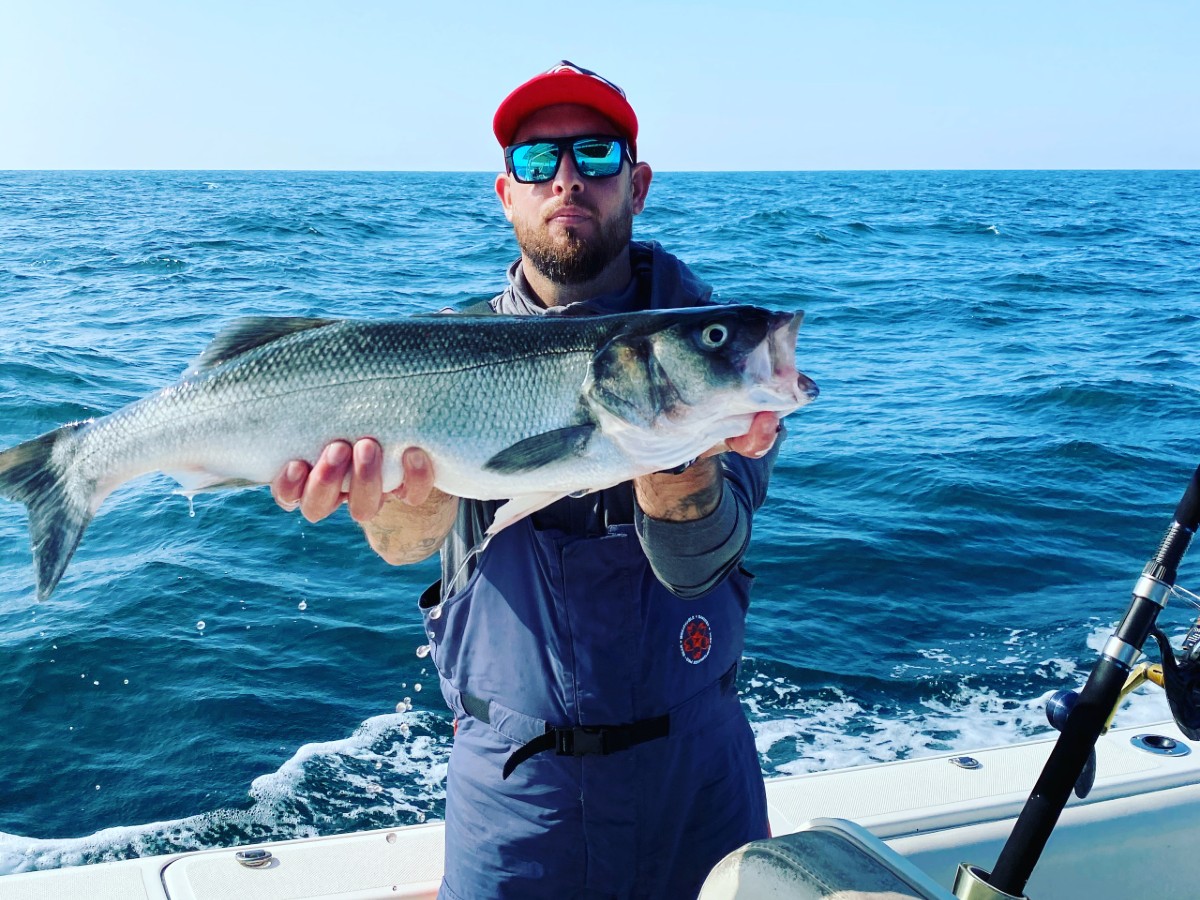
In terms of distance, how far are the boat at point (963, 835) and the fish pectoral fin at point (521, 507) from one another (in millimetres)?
1014

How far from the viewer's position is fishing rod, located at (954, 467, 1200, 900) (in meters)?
2.98

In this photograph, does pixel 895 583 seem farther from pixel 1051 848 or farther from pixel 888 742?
pixel 1051 848

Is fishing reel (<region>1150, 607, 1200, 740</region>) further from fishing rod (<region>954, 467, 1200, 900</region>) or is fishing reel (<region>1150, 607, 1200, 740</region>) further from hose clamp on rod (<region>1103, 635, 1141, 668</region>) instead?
hose clamp on rod (<region>1103, 635, 1141, 668</region>)

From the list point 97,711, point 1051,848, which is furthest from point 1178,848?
point 97,711

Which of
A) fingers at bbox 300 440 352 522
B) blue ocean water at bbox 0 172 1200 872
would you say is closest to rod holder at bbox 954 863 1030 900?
fingers at bbox 300 440 352 522

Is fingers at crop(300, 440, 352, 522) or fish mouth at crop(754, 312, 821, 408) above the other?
fish mouth at crop(754, 312, 821, 408)

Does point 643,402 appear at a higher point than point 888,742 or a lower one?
higher

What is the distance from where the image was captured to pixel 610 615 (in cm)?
297

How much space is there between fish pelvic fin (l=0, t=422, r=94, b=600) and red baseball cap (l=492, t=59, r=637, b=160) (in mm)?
1704

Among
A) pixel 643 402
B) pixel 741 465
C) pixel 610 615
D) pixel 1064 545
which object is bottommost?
pixel 1064 545

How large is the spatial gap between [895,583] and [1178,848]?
4831mm

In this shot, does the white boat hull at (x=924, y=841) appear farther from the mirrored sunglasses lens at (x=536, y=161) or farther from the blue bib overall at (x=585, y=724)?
the mirrored sunglasses lens at (x=536, y=161)

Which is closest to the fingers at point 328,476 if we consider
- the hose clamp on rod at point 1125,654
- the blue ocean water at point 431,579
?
the hose clamp on rod at point 1125,654

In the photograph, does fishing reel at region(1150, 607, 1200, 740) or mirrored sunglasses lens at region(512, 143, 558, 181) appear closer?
fishing reel at region(1150, 607, 1200, 740)
